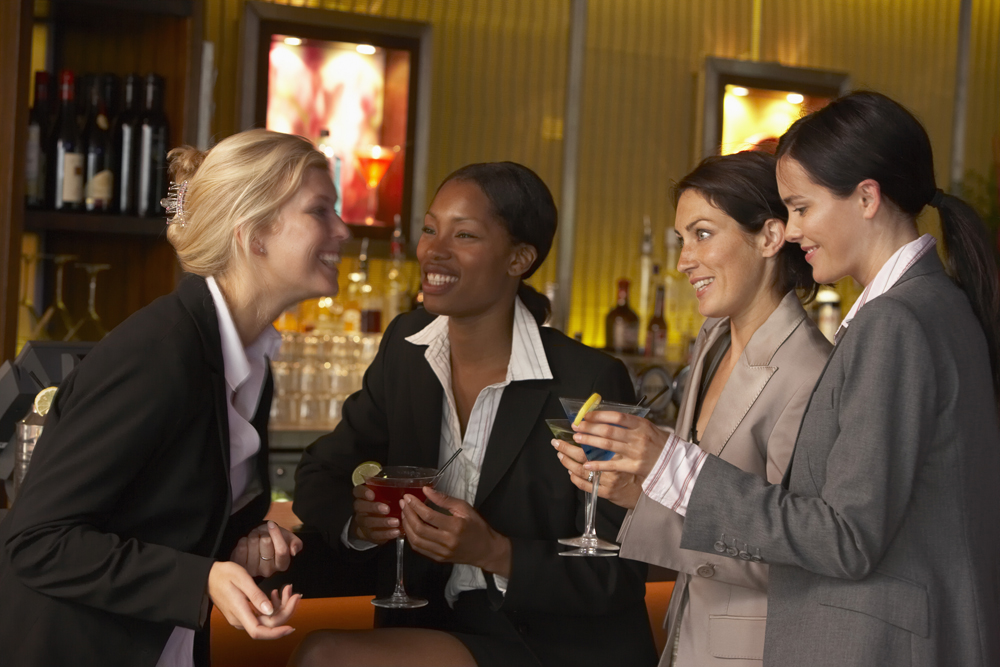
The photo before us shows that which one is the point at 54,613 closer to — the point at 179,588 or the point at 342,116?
the point at 179,588

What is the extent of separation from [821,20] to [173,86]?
2.91 m

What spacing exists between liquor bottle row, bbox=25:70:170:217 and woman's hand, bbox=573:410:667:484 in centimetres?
219

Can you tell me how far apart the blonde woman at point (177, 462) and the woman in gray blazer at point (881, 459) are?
0.54 metres

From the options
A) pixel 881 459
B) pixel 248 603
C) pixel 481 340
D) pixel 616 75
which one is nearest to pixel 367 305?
pixel 616 75

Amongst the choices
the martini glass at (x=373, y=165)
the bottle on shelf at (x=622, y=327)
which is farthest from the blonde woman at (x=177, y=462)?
the bottle on shelf at (x=622, y=327)

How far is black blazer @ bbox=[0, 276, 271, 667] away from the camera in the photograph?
126cm

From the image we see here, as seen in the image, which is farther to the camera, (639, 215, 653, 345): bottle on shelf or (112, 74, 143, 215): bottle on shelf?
(639, 215, 653, 345): bottle on shelf

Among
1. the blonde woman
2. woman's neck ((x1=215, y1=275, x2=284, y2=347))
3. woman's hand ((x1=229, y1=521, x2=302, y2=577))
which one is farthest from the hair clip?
woman's hand ((x1=229, y1=521, x2=302, y2=577))

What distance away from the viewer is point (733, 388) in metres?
1.71

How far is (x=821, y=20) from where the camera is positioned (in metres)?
4.56

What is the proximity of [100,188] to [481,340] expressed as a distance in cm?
165

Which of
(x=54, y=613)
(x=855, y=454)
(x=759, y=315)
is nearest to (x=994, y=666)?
(x=855, y=454)

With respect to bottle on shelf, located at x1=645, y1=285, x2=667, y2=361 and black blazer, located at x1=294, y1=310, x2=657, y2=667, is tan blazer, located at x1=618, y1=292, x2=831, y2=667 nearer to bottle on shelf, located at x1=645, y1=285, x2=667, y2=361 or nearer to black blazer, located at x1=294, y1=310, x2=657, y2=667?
black blazer, located at x1=294, y1=310, x2=657, y2=667

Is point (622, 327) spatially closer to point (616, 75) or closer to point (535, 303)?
point (616, 75)
